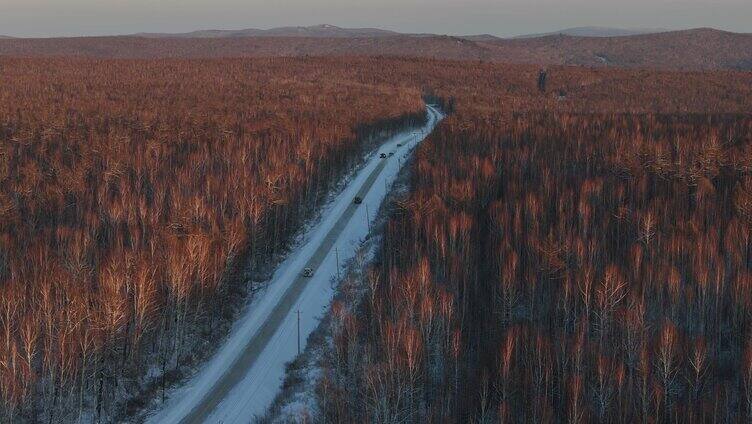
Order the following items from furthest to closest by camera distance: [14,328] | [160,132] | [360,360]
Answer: [160,132], [360,360], [14,328]

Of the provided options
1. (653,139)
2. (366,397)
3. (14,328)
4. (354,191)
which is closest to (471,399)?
(366,397)

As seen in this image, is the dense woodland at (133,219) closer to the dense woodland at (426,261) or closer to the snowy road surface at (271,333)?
the dense woodland at (426,261)

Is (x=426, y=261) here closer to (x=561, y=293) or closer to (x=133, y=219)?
(x=561, y=293)

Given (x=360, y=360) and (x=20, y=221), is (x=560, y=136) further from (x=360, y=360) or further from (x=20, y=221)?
(x=20, y=221)

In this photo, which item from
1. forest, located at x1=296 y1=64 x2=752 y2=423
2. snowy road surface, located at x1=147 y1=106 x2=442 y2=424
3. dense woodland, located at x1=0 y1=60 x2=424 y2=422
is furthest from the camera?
snowy road surface, located at x1=147 y1=106 x2=442 y2=424

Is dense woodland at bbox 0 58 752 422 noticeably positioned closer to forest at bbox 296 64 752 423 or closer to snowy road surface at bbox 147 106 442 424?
forest at bbox 296 64 752 423

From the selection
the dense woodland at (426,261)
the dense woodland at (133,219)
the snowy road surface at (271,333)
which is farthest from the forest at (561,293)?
the dense woodland at (133,219)

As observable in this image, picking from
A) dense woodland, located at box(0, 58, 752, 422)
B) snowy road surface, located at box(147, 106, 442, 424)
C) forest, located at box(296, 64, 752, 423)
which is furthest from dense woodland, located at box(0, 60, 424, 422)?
forest, located at box(296, 64, 752, 423)

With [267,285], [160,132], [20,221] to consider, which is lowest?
[267,285]
